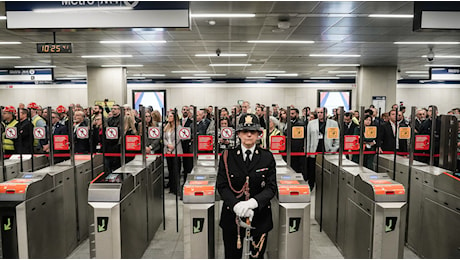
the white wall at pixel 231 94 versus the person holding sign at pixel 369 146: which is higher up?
the white wall at pixel 231 94

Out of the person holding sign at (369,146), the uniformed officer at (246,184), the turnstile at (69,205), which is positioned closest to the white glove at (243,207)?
the uniformed officer at (246,184)

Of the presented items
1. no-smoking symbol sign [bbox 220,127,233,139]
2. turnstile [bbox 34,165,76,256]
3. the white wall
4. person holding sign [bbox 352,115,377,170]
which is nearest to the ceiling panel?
no-smoking symbol sign [bbox 220,127,233,139]

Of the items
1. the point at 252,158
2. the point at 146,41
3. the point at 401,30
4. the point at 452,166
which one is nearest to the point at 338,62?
the point at 401,30

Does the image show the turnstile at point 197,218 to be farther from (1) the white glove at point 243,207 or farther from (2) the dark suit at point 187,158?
(2) the dark suit at point 187,158

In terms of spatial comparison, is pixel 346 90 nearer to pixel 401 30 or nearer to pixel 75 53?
pixel 401 30

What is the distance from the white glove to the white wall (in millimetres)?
15556

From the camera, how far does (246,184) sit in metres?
2.43

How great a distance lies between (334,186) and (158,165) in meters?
2.32

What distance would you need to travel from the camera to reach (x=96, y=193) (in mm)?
2834

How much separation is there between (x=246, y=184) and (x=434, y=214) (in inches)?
90.4

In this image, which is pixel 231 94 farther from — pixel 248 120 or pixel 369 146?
pixel 248 120

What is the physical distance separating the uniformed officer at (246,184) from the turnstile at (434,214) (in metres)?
1.90

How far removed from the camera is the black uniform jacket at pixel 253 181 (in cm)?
246

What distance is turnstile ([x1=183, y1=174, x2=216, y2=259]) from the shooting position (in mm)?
2793
